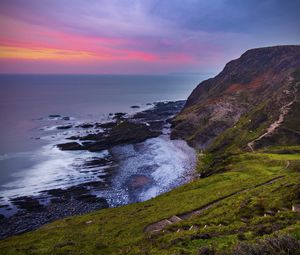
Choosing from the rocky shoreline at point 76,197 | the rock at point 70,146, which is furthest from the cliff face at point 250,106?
the rock at point 70,146

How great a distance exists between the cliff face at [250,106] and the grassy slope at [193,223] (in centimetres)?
3683

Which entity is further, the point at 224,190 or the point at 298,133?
the point at 298,133

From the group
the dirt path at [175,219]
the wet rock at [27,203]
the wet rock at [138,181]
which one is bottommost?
the wet rock at [27,203]

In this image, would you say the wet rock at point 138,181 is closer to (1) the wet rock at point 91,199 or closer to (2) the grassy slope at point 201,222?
(1) the wet rock at point 91,199

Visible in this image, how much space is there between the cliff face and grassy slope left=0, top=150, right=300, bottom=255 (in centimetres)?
3683

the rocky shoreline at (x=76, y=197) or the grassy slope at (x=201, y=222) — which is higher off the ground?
the grassy slope at (x=201, y=222)

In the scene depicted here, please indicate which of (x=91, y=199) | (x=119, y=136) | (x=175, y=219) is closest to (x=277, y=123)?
(x=119, y=136)

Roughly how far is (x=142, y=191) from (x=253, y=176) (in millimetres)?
26071

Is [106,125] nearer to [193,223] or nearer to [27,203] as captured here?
[27,203]

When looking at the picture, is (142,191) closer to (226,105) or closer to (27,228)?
(27,228)

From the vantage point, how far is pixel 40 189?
6850 centimetres

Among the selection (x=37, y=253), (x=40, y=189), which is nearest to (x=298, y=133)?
(x=40, y=189)

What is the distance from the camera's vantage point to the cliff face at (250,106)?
87.8 metres

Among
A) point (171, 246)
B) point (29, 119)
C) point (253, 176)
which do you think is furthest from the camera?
point (29, 119)
